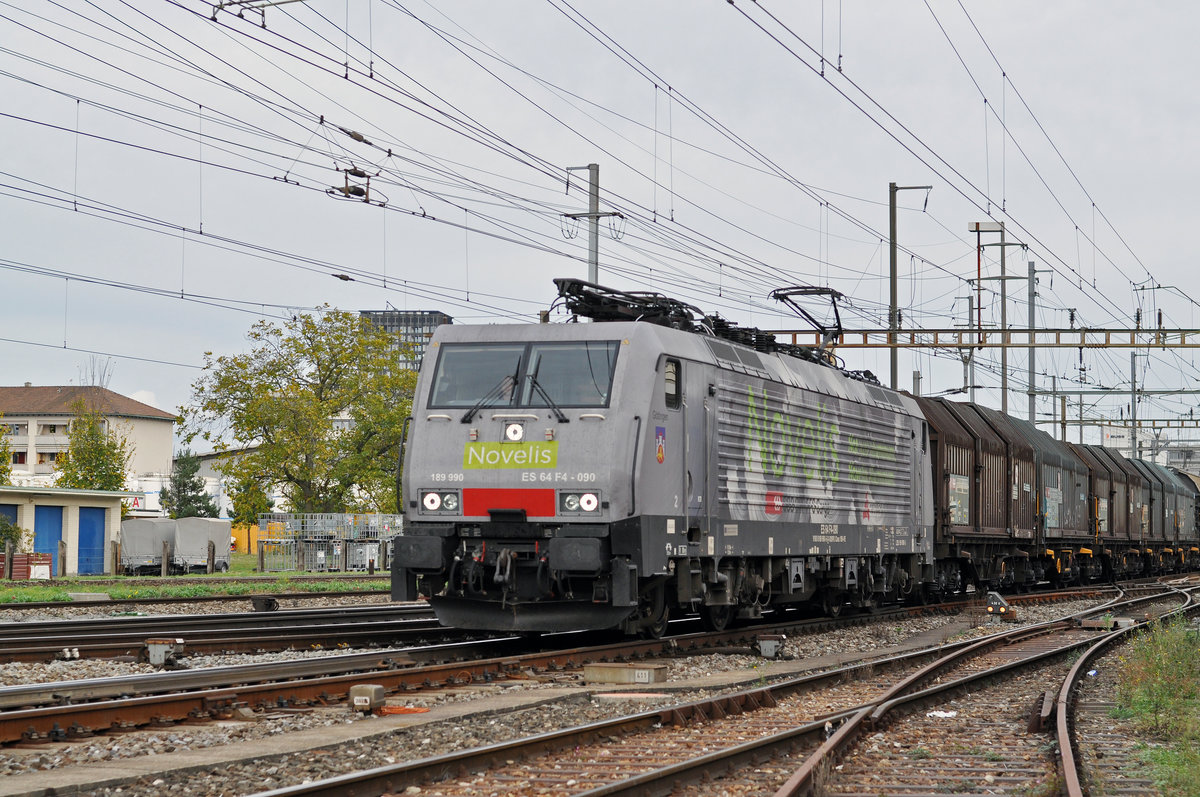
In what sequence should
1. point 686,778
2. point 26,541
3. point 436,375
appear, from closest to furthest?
1. point 686,778
2. point 436,375
3. point 26,541

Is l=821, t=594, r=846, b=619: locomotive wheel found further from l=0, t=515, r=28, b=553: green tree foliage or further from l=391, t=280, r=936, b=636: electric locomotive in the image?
l=0, t=515, r=28, b=553: green tree foliage

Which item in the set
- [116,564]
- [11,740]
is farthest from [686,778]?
[116,564]

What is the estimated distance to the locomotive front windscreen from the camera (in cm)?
1390

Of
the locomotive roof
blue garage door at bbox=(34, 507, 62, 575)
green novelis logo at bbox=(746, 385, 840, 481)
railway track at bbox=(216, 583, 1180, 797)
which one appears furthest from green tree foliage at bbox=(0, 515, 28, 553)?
railway track at bbox=(216, 583, 1180, 797)

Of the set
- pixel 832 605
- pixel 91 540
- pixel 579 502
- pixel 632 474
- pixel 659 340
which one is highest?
pixel 659 340

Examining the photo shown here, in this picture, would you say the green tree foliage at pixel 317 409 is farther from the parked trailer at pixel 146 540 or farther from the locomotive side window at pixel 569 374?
the locomotive side window at pixel 569 374

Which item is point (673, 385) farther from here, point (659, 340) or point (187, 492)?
point (187, 492)

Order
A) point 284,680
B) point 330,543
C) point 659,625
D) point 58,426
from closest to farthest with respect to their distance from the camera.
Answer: point 284,680 < point 659,625 < point 330,543 < point 58,426

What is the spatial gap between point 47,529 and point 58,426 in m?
49.3

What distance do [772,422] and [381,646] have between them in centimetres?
584

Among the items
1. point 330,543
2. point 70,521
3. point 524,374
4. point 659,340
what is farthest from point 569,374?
point 70,521

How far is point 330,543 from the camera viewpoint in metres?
45.5

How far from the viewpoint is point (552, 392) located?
14.0 m

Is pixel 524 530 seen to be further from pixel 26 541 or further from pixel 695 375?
pixel 26 541
